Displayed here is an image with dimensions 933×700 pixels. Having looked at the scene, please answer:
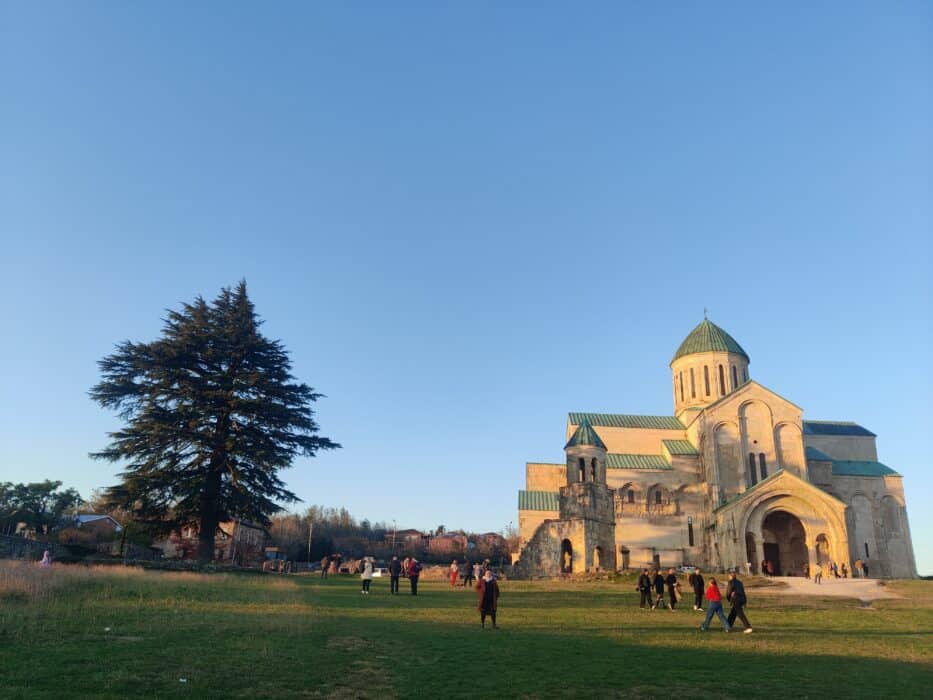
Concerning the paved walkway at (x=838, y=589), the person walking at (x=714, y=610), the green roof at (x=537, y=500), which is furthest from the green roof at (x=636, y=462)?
the person walking at (x=714, y=610)

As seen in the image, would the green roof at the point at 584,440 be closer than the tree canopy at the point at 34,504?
Yes

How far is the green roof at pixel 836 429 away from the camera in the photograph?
50250 millimetres

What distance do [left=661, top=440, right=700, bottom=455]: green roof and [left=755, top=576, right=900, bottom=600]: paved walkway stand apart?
51.6 ft

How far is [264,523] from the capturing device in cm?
2917

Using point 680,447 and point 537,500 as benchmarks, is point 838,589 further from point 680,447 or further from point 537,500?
point 537,500

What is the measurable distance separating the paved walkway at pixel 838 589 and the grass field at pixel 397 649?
9033 millimetres

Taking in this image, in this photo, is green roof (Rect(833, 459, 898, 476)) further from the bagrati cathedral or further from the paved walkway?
the paved walkway

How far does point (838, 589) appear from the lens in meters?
27.9

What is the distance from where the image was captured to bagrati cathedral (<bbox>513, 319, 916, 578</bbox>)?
1457 inches

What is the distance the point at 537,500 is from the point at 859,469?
22.3m

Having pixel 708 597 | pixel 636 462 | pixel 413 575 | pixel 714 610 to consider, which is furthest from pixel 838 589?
pixel 636 462

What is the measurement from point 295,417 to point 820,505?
2918 cm

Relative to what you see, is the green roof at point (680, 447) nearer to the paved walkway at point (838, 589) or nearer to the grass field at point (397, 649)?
the paved walkway at point (838, 589)

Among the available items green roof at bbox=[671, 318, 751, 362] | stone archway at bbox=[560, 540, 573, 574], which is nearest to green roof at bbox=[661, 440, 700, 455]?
green roof at bbox=[671, 318, 751, 362]
